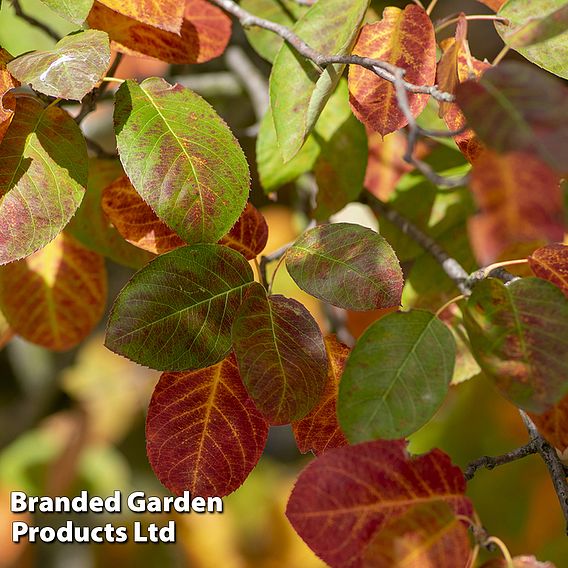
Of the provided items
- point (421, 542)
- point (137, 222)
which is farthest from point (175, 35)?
point (421, 542)

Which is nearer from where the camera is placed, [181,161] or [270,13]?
[181,161]

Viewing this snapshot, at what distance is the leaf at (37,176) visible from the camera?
641 mm

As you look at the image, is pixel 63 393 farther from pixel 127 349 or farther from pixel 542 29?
pixel 542 29

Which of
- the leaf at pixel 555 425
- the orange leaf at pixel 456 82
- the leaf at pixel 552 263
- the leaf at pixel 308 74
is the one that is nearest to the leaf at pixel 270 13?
the leaf at pixel 308 74

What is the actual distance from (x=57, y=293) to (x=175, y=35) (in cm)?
37

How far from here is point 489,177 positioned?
0.44 m

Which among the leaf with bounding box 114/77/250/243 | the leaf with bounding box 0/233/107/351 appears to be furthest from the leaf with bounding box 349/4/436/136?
the leaf with bounding box 0/233/107/351

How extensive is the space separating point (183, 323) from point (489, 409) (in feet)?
4.33

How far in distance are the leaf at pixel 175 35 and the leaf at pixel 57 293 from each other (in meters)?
0.32

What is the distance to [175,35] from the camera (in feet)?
2.66

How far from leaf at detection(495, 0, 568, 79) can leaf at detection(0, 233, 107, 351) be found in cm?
57

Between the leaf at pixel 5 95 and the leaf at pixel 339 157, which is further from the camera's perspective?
the leaf at pixel 339 157

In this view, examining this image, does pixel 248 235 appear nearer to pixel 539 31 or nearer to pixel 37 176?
pixel 37 176

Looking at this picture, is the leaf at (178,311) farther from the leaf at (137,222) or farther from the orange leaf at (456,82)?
the orange leaf at (456,82)
